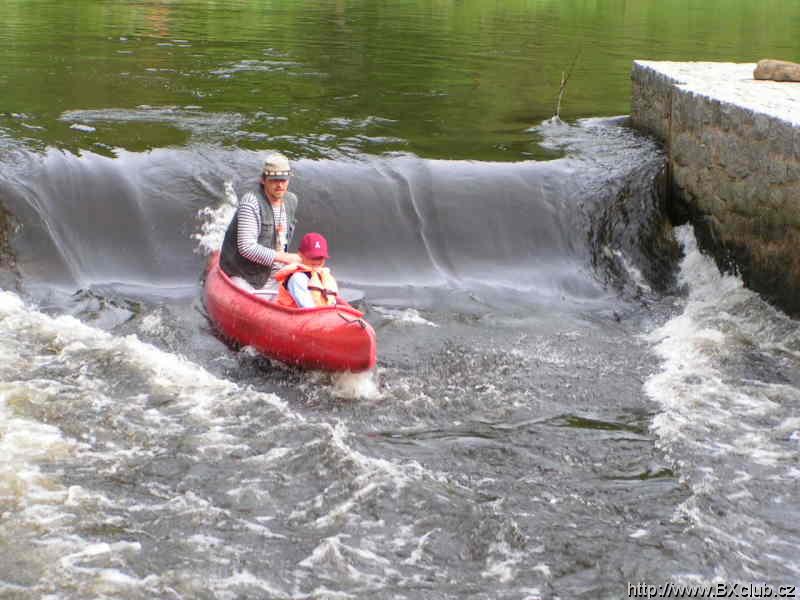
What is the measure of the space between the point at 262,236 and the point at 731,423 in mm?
3740

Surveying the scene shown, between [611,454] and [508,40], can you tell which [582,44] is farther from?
[611,454]

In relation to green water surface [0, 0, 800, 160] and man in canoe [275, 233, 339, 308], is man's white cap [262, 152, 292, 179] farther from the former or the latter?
green water surface [0, 0, 800, 160]

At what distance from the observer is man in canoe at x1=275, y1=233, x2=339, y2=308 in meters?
7.76

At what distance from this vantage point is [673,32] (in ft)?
80.7

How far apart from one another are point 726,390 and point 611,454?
1384 mm

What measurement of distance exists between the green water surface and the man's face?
107 inches

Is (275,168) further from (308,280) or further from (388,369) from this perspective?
(388,369)

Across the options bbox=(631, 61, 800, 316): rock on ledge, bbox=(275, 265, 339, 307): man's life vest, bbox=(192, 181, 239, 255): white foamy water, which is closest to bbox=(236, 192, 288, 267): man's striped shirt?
bbox=(275, 265, 339, 307): man's life vest

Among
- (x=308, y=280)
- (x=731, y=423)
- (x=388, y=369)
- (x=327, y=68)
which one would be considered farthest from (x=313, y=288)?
(x=327, y=68)

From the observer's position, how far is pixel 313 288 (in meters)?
7.87

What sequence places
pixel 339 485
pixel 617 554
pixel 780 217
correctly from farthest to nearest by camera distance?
pixel 780 217 → pixel 339 485 → pixel 617 554

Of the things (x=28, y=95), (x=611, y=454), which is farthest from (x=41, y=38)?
(x=611, y=454)

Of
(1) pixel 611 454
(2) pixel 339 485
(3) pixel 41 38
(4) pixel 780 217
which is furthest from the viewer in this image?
(3) pixel 41 38

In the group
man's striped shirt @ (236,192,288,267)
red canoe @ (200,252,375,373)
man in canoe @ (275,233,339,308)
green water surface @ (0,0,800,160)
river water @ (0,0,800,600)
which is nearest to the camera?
river water @ (0,0,800,600)
